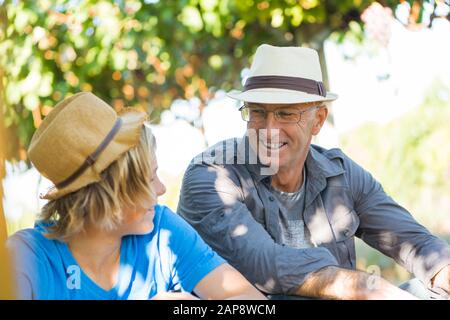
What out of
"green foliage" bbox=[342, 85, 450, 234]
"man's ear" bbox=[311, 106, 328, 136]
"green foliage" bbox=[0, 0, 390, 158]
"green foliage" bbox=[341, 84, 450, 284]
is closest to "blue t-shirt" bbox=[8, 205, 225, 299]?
"man's ear" bbox=[311, 106, 328, 136]

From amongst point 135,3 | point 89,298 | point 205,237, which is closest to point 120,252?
point 89,298

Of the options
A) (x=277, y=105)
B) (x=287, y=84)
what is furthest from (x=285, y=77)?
(x=277, y=105)

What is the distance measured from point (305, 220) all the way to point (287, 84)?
0.61 metres

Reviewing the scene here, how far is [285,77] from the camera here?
3543mm

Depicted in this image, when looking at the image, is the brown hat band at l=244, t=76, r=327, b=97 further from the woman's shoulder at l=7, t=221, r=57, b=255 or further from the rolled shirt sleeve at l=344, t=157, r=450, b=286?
the woman's shoulder at l=7, t=221, r=57, b=255

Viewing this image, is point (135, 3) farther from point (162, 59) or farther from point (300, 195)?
point (300, 195)

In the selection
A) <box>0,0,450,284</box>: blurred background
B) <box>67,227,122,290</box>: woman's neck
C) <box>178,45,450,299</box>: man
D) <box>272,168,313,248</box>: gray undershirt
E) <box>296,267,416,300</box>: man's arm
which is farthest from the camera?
<box>0,0,450,284</box>: blurred background

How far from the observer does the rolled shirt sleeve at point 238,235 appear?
3.03 metres

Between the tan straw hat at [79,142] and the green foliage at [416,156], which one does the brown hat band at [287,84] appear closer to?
the tan straw hat at [79,142]

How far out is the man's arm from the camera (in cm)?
283

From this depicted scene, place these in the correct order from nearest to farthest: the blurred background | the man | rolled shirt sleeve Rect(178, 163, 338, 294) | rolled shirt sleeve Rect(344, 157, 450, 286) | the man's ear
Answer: rolled shirt sleeve Rect(178, 163, 338, 294)
the man
rolled shirt sleeve Rect(344, 157, 450, 286)
the man's ear
the blurred background

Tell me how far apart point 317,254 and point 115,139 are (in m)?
1.01

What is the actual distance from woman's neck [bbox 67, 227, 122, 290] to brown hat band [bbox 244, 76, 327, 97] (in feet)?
4.05

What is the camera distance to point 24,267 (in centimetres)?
240
